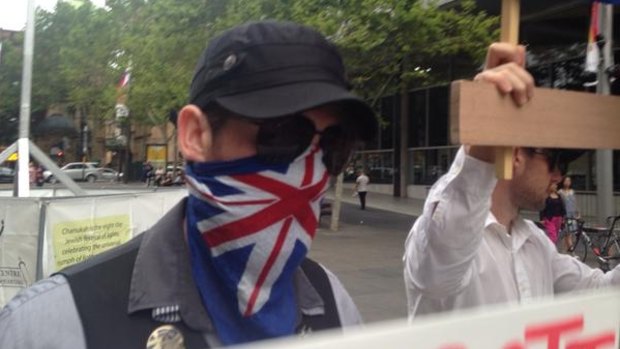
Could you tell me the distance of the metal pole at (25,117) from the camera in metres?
7.31

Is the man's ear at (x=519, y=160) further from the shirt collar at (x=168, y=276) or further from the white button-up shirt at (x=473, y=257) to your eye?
the shirt collar at (x=168, y=276)

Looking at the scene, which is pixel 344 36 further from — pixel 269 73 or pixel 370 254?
pixel 269 73

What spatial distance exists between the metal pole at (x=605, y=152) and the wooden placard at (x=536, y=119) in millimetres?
6138

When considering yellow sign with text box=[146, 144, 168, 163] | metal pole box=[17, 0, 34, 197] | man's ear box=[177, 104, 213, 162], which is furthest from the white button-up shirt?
yellow sign with text box=[146, 144, 168, 163]

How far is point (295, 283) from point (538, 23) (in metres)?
22.4

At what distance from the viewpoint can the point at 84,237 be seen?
6.31 meters

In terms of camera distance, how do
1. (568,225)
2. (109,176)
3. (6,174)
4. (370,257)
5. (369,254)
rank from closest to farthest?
(370,257)
(568,225)
(369,254)
(6,174)
(109,176)

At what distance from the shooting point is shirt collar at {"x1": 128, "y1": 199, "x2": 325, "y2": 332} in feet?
4.99

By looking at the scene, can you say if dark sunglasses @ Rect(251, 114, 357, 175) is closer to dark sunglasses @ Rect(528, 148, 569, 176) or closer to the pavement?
dark sunglasses @ Rect(528, 148, 569, 176)

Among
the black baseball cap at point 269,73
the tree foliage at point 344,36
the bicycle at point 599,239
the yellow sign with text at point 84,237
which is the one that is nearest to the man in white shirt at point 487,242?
the black baseball cap at point 269,73

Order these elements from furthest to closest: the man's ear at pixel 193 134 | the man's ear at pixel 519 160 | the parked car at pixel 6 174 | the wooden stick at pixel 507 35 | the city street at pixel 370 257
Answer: the parked car at pixel 6 174 → the city street at pixel 370 257 → the man's ear at pixel 519 160 → the man's ear at pixel 193 134 → the wooden stick at pixel 507 35

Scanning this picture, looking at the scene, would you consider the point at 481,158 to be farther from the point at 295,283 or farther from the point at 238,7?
the point at 238,7

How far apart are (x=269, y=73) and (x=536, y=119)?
554mm

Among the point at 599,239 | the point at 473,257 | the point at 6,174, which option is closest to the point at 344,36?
the point at 599,239
